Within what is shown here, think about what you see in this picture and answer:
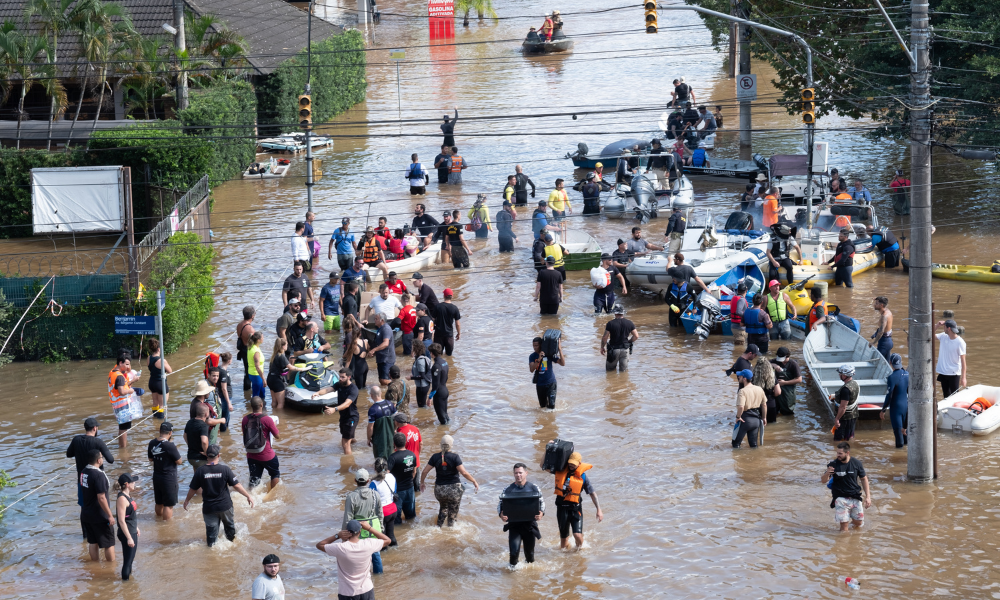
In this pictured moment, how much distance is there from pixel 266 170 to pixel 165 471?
2525cm

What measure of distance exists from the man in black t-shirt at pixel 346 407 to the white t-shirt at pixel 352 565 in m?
4.87

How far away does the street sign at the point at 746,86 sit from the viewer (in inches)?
1417

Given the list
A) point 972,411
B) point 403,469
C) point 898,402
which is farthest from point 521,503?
point 972,411

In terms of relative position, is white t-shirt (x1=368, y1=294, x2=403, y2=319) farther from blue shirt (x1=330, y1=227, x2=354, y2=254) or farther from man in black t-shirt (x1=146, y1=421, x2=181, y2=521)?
man in black t-shirt (x1=146, y1=421, x2=181, y2=521)

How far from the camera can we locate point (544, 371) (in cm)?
1795

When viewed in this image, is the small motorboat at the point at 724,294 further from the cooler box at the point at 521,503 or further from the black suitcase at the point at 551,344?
the cooler box at the point at 521,503

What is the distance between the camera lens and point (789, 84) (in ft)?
123

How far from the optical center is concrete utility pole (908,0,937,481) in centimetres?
1477

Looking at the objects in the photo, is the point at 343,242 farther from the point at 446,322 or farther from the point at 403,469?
the point at 403,469

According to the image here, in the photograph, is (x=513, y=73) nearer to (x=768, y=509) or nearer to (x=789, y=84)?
(x=789, y=84)

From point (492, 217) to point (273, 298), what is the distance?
991cm

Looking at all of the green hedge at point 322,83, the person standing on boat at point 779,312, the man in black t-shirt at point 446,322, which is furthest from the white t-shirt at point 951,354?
the green hedge at point 322,83

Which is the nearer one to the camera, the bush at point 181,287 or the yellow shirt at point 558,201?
the bush at point 181,287

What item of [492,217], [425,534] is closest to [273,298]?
[492,217]
